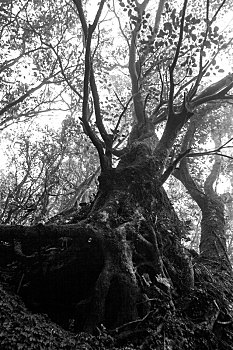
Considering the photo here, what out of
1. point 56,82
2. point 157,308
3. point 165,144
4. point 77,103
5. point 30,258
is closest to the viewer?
point 157,308

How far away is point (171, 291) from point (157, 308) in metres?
0.40

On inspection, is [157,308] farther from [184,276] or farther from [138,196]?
[138,196]

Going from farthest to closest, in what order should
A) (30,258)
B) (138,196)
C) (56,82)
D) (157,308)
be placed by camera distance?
1. (56,82)
2. (138,196)
3. (30,258)
4. (157,308)

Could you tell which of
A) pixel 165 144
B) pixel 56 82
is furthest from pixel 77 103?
pixel 165 144

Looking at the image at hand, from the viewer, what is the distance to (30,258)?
271 cm

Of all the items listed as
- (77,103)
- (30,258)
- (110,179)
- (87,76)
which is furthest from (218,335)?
(77,103)

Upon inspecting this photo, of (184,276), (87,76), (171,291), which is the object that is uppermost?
(87,76)

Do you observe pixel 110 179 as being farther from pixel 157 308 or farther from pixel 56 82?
pixel 56 82

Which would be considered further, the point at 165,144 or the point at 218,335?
the point at 165,144

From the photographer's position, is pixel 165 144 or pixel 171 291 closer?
pixel 171 291

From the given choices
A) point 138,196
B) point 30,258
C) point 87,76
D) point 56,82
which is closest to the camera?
point 30,258

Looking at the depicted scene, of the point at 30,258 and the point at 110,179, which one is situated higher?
the point at 110,179

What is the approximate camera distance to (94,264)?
2.84 m

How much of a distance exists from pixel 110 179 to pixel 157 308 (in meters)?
2.12
